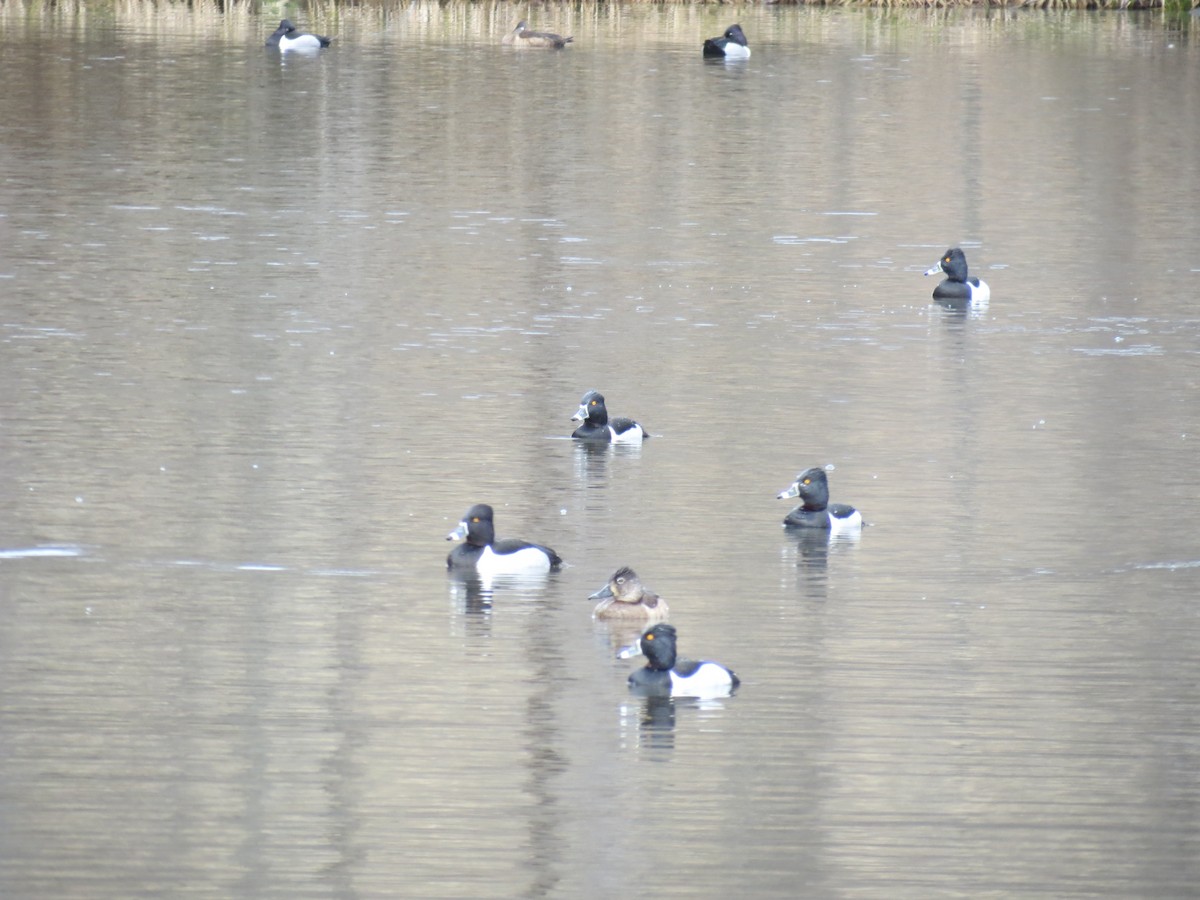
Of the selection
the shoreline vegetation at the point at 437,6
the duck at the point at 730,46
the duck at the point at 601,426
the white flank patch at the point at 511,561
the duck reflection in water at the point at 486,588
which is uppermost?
the shoreline vegetation at the point at 437,6

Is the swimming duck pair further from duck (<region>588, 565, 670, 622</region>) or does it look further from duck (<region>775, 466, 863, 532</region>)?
duck (<region>775, 466, 863, 532</region>)

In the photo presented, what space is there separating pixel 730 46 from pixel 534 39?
374cm

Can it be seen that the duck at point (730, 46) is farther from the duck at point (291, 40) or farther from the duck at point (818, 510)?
the duck at point (818, 510)

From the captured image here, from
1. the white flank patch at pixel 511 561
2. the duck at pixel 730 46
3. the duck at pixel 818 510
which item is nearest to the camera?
the white flank patch at pixel 511 561

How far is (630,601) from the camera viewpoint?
11.7 meters

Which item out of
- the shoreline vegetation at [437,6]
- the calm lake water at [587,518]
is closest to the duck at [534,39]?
the shoreline vegetation at [437,6]

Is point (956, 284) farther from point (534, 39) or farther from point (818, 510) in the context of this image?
point (534, 39)

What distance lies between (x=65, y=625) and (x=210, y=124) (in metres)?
23.8

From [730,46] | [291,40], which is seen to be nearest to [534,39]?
[730,46]

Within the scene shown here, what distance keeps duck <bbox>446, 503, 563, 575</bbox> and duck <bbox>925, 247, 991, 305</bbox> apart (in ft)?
32.2

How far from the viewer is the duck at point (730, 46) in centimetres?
4366

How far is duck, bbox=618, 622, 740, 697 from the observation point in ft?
35.6

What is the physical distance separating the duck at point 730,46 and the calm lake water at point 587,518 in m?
11.4

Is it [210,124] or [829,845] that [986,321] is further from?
[210,124]
